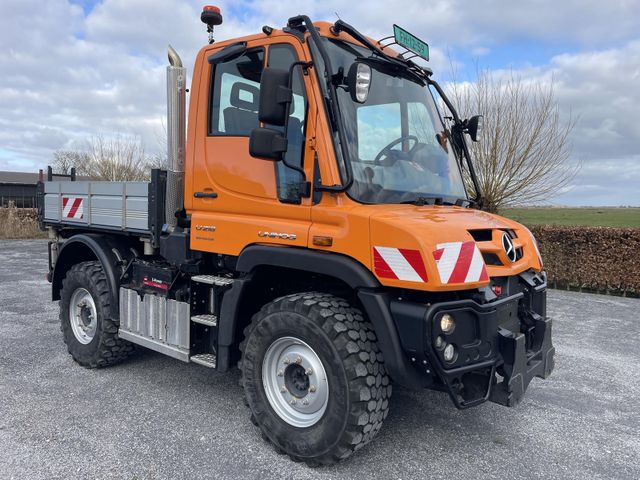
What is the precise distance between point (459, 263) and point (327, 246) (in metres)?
0.81

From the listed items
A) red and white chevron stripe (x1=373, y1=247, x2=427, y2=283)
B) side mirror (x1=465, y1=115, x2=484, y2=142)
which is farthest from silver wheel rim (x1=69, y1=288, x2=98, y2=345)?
side mirror (x1=465, y1=115, x2=484, y2=142)

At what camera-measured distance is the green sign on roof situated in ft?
12.5

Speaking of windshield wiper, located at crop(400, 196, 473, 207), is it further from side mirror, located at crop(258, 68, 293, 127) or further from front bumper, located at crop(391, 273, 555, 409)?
side mirror, located at crop(258, 68, 293, 127)

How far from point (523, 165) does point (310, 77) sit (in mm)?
10460

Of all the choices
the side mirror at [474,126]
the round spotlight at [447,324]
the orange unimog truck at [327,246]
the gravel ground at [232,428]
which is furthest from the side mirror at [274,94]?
the gravel ground at [232,428]

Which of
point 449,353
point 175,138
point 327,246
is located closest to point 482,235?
point 449,353

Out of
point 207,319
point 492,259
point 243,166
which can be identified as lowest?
point 207,319

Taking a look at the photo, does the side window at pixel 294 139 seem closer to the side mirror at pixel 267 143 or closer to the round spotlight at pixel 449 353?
the side mirror at pixel 267 143

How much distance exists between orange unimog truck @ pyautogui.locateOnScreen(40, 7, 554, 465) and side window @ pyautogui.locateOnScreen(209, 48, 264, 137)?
2cm

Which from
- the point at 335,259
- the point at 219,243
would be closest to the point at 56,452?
the point at 219,243

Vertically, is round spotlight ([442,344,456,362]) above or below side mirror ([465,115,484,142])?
below

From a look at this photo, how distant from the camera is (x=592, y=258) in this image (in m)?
10.6

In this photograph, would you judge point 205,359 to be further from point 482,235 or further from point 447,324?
point 482,235

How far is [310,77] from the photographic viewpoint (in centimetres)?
336
